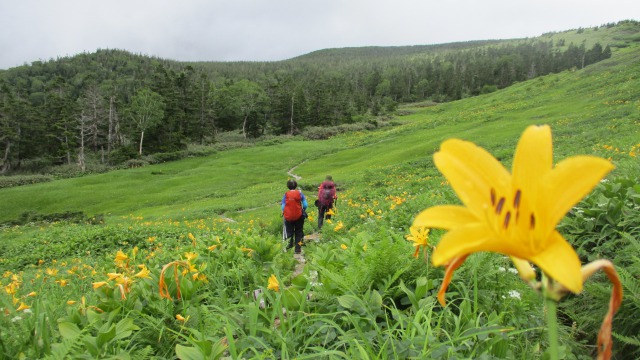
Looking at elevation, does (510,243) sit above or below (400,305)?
above

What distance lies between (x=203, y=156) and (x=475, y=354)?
5144 centimetres

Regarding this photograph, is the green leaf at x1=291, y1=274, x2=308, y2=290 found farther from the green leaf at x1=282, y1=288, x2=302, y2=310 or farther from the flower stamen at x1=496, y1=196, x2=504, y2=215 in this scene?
the flower stamen at x1=496, y1=196, x2=504, y2=215

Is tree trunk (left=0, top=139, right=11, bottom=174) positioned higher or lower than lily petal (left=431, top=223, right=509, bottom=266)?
lower

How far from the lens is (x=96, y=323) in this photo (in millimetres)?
2348

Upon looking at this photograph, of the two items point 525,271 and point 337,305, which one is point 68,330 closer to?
point 337,305

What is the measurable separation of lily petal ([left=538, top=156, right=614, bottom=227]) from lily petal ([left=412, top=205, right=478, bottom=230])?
6.8 inches

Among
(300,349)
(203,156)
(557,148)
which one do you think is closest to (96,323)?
(300,349)

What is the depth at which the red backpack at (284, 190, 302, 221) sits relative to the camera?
8.23 m

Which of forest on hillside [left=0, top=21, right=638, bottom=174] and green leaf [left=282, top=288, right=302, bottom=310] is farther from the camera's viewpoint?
forest on hillside [left=0, top=21, right=638, bottom=174]

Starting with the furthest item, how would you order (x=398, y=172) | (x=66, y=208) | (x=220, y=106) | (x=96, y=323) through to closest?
(x=220, y=106)
(x=66, y=208)
(x=398, y=172)
(x=96, y=323)

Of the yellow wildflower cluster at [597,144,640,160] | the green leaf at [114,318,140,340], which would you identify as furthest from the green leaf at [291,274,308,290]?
the yellow wildflower cluster at [597,144,640,160]

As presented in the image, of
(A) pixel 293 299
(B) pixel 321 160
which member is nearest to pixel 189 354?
(A) pixel 293 299

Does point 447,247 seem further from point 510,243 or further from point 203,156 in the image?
point 203,156

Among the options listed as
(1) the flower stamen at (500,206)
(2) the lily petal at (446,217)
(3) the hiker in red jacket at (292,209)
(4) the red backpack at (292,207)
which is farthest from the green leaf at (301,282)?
(4) the red backpack at (292,207)
